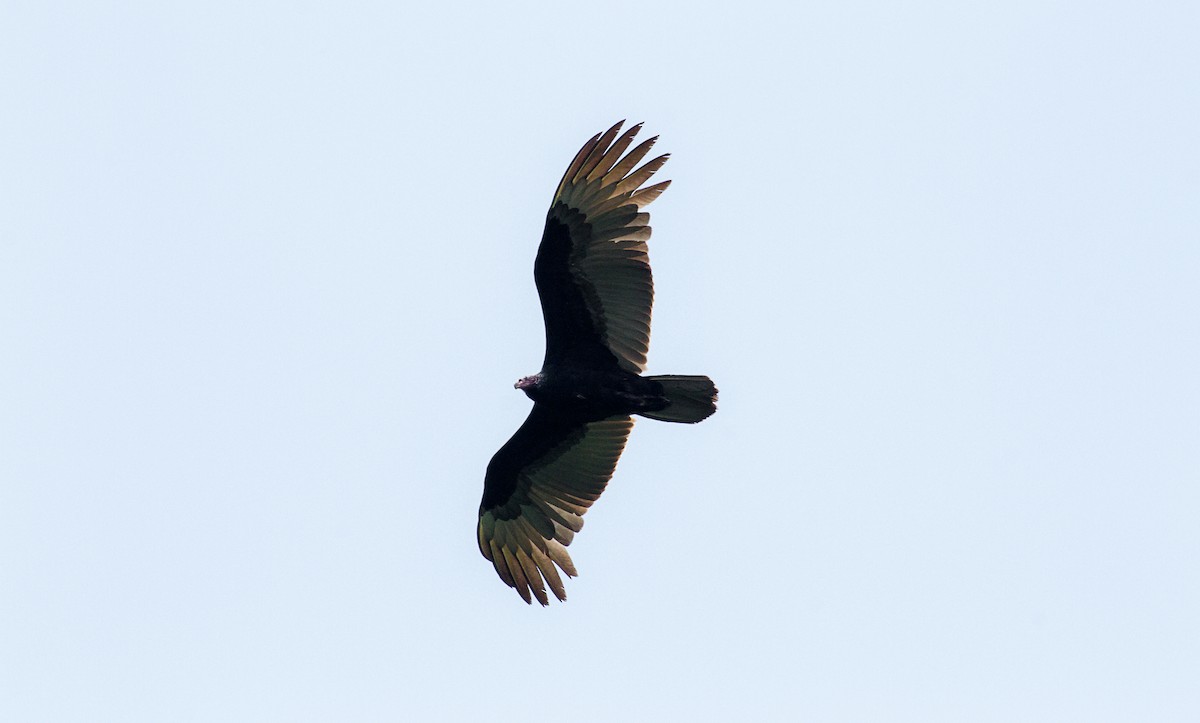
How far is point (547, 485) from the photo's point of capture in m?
17.0

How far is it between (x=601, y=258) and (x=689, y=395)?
4.98 feet

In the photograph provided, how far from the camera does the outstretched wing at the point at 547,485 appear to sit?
16.8 meters

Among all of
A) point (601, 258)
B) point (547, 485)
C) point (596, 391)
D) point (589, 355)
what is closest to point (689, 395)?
point (596, 391)

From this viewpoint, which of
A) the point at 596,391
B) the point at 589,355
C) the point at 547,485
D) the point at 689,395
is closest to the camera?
the point at 689,395

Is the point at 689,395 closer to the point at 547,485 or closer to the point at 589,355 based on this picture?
the point at 589,355

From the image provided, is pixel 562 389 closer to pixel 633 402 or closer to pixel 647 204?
pixel 633 402

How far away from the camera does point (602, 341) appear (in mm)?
15859

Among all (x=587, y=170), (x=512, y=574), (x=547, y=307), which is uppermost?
(x=587, y=170)

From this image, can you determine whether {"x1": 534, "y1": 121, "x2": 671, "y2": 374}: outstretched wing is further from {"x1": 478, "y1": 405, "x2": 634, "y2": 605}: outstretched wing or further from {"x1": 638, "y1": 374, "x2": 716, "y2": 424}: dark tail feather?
{"x1": 478, "y1": 405, "x2": 634, "y2": 605}: outstretched wing

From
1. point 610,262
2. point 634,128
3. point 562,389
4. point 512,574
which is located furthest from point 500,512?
point 634,128

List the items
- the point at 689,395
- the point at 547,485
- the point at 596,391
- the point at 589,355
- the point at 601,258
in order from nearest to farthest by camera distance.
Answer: the point at 689,395 → the point at 601,258 → the point at 596,391 → the point at 589,355 → the point at 547,485

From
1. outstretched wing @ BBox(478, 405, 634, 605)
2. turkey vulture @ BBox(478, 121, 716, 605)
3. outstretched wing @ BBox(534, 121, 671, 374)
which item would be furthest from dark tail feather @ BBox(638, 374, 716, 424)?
outstretched wing @ BBox(478, 405, 634, 605)

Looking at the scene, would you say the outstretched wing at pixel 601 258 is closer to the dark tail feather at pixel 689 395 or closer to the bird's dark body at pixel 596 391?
the bird's dark body at pixel 596 391

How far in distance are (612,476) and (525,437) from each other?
0.96m
